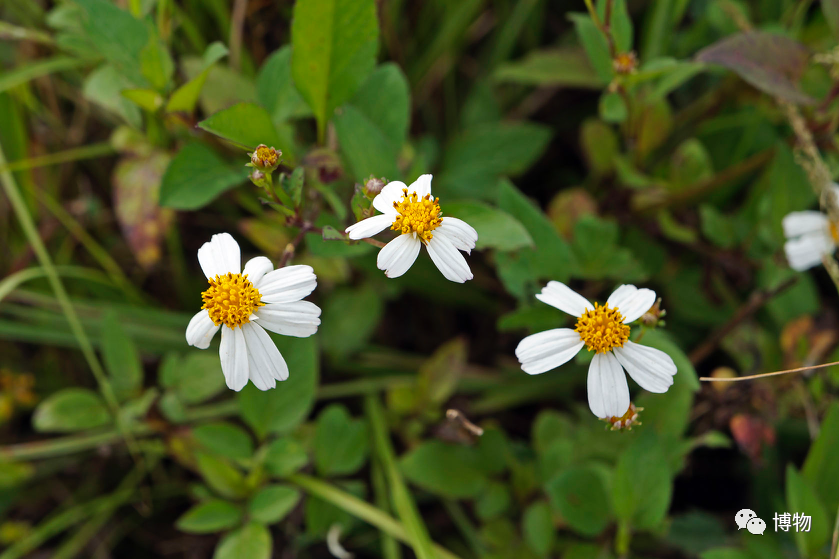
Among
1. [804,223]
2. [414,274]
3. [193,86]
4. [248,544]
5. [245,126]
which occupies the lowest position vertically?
[248,544]

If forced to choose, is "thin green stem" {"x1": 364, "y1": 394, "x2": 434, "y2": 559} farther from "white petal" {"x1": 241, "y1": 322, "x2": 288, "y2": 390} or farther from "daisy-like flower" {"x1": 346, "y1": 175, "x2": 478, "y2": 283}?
"daisy-like flower" {"x1": 346, "y1": 175, "x2": 478, "y2": 283}

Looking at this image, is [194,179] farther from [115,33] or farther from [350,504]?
[350,504]

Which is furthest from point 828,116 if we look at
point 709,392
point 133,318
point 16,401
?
point 16,401

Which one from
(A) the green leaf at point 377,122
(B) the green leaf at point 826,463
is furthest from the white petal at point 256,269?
(B) the green leaf at point 826,463

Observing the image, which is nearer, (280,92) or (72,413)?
(280,92)

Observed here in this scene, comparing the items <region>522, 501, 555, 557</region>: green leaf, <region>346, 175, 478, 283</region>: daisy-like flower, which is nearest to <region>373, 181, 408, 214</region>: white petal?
<region>346, 175, 478, 283</region>: daisy-like flower

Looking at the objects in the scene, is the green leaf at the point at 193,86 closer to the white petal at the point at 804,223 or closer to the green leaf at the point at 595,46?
the green leaf at the point at 595,46

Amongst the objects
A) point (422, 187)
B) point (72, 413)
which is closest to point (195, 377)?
point (72, 413)

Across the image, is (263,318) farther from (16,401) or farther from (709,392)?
(16,401)
